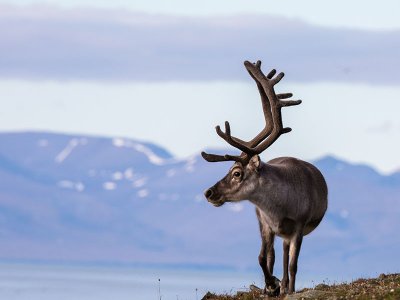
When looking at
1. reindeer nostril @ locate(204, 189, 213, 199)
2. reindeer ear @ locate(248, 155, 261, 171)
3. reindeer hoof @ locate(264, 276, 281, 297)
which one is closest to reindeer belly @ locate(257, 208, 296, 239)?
reindeer ear @ locate(248, 155, 261, 171)

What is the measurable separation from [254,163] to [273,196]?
0.73 meters

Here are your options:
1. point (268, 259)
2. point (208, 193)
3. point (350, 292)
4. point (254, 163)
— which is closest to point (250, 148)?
point (254, 163)

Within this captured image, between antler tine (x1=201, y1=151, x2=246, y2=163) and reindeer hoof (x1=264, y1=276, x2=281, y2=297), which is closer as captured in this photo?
antler tine (x1=201, y1=151, x2=246, y2=163)

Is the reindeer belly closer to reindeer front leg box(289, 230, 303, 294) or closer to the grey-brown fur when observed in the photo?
the grey-brown fur

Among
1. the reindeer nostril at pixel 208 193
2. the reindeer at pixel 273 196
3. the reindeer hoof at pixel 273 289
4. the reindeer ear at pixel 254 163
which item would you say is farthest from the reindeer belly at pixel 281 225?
the reindeer nostril at pixel 208 193

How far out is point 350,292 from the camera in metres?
27.1

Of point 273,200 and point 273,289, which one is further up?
point 273,200

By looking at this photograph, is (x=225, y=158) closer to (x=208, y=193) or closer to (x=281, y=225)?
(x=208, y=193)

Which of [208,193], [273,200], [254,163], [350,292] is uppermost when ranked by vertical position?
[254,163]

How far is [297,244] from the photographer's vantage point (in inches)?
1113

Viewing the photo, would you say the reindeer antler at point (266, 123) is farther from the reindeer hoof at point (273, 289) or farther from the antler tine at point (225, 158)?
the reindeer hoof at point (273, 289)

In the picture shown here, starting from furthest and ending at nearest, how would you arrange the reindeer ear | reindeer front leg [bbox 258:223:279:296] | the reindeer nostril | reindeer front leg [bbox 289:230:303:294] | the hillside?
reindeer front leg [bbox 258:223:279:296] < reindeer front leg [bbox 289:230:303:294] < the reindeer ear < the reindeer nostril < the hillside

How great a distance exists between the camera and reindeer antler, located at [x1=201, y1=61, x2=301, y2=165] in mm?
28703

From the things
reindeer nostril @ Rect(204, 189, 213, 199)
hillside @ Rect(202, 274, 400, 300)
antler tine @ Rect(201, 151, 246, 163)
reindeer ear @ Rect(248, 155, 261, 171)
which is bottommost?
hillside @ Rect(202, 274, 400, 300)
